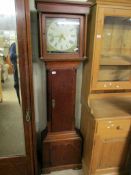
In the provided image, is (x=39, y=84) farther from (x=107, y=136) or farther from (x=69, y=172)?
(x=69, y=172)

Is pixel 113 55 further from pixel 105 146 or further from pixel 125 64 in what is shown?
pixel 105 146

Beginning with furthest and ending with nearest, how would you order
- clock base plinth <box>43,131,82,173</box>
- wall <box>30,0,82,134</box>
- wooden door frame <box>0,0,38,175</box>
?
clock base plinth <box>43,131,82,173</box>, wall <box>30,0,82,134</box>, wooden door frame <box>0,0,38,175</box>

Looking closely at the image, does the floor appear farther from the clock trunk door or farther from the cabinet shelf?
the cabinet shelf

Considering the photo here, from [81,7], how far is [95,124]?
1.08m

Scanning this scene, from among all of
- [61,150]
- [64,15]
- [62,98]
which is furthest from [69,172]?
[64,15]

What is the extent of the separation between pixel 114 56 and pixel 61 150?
1242 mm

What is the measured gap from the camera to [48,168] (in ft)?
6.22

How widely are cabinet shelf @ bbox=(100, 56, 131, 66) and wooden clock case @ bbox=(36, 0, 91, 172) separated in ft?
0.85

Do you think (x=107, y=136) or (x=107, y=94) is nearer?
(x=107, y=136)

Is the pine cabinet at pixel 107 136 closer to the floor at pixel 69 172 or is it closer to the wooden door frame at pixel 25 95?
the floor at pixel 69 172

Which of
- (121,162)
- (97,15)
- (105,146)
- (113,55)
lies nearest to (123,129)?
(105,146)

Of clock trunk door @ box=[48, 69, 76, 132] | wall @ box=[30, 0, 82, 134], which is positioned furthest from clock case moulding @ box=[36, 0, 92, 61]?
wall @ box=[30, 0, 82, 134]

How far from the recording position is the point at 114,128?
1565 millimetres

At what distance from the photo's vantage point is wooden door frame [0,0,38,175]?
1.13 metres
